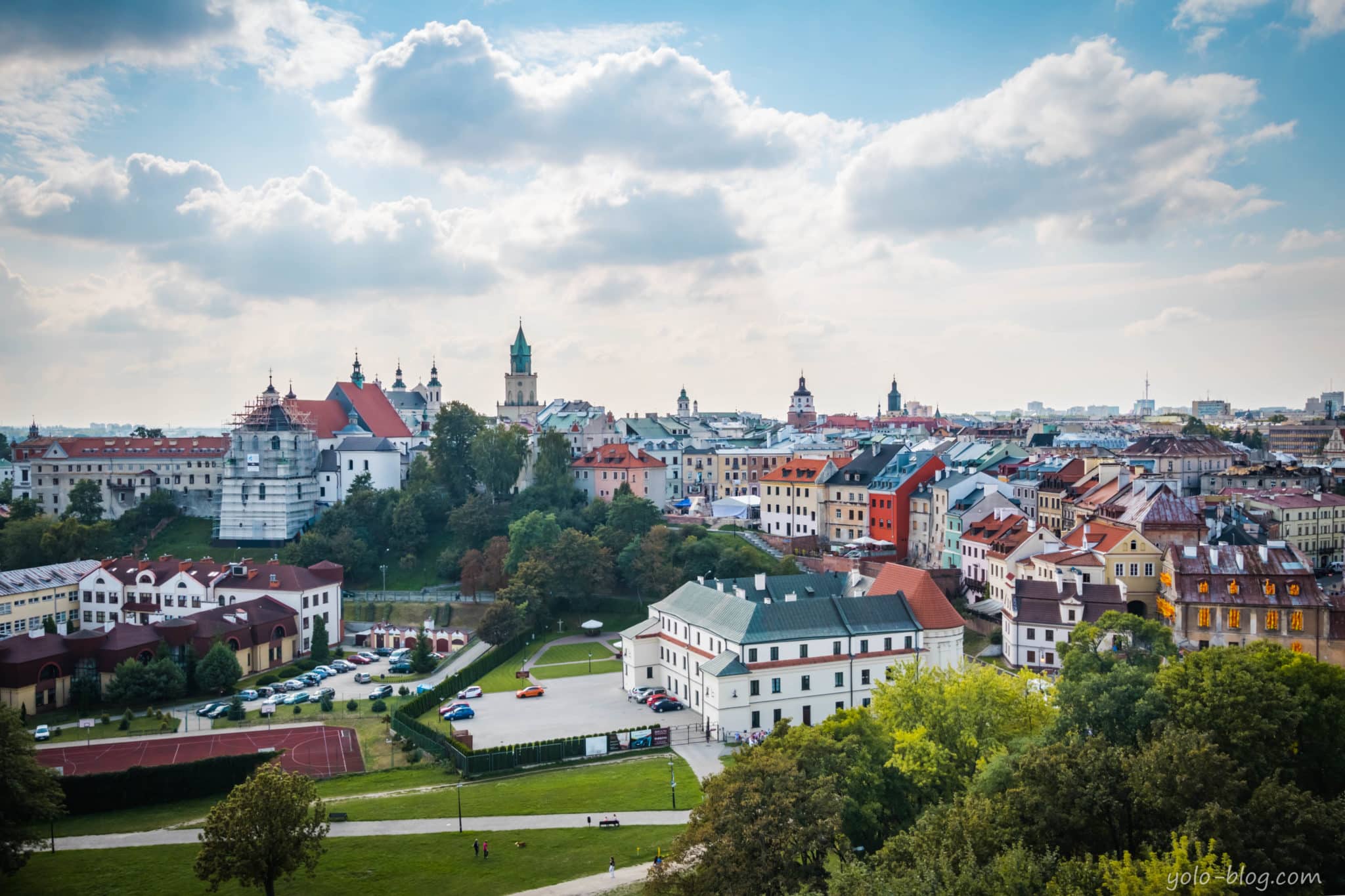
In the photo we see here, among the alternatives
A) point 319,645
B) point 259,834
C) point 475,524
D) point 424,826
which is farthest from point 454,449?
point 259,834

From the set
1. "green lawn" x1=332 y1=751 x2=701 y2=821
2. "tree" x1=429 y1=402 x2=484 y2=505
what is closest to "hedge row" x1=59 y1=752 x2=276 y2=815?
"green lawn" x1=332 y1=751 x2=701 y2=821

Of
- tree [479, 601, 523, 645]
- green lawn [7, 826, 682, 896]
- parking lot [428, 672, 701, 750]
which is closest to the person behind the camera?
green lawn [7, 826, 682, 896]

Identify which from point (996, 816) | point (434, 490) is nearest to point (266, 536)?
point (434, 490)

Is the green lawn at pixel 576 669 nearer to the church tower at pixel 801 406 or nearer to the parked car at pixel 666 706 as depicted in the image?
the parked car at pixel 666 706

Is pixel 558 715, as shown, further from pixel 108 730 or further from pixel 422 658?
pixel 108 730

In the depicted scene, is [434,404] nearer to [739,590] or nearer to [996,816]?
[739,590]

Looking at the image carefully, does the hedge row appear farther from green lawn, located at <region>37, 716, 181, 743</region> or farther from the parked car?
the parked car
